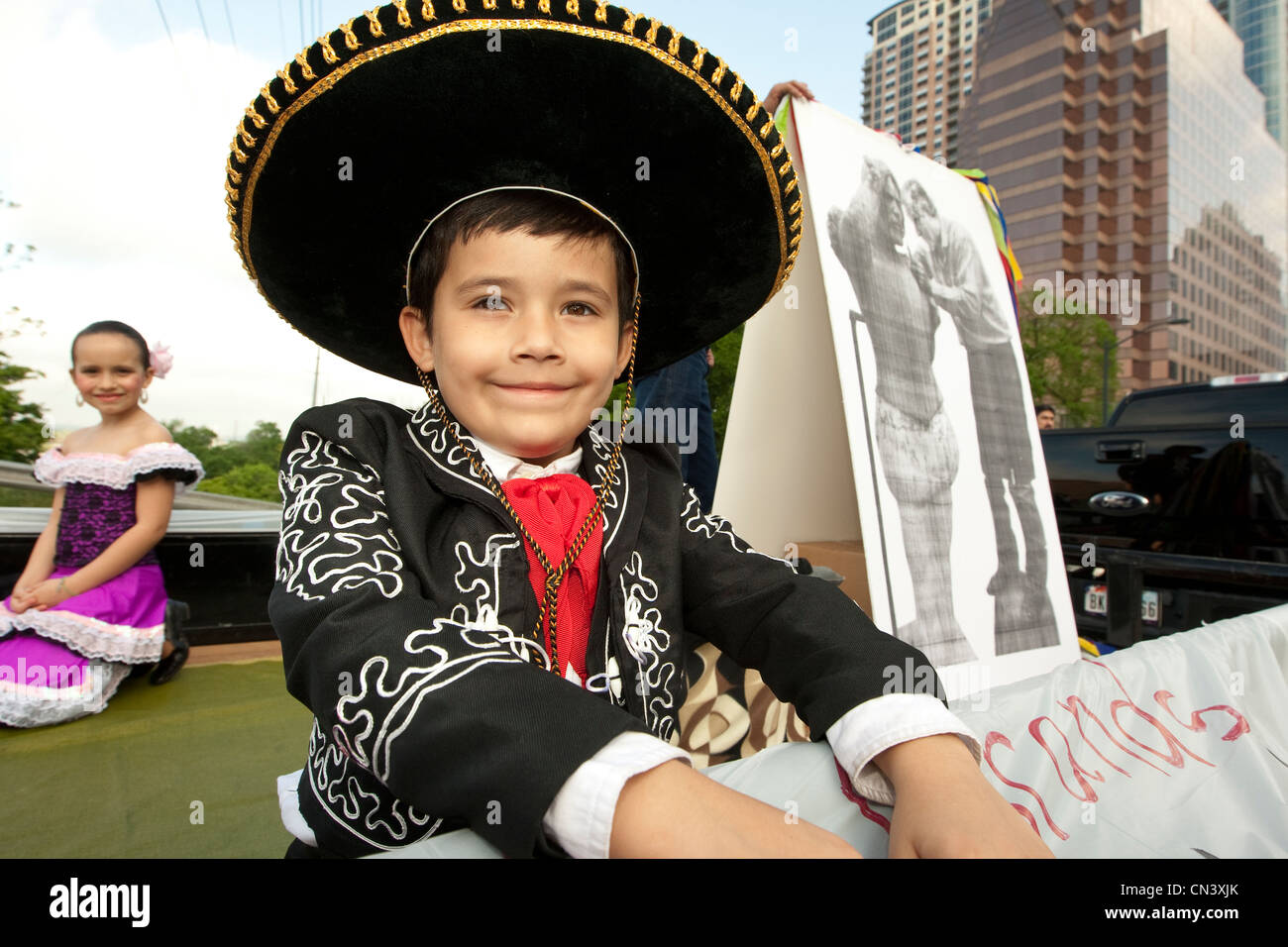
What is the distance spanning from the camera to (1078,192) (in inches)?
2088

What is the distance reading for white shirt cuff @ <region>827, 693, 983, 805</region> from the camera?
0.74 metres

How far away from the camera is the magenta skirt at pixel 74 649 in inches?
93.0

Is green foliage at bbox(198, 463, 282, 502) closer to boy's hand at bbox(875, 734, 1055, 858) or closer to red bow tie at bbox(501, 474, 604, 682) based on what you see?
red bow tie at bbox(501, 474, 604, 682)

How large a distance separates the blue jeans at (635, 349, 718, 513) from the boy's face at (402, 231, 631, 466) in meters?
1.49

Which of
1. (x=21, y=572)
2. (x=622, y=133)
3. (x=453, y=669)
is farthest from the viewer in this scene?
(x=21, y=572)

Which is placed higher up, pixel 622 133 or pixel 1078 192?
pixel 1078 192

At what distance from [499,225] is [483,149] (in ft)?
0.33

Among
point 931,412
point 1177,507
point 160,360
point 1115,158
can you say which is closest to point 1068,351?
point 1177,507

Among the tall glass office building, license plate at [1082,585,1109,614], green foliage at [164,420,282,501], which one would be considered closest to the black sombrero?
license plate at [1082,585,1109,614]

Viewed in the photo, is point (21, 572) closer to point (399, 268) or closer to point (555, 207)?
point (399, 268)

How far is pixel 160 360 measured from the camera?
288 centimetres
